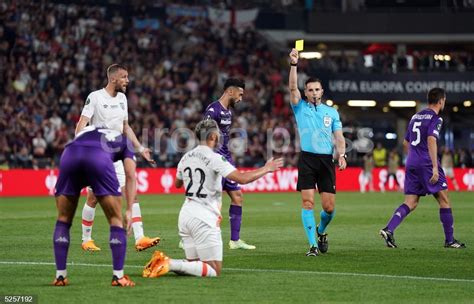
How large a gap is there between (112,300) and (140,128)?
29.5 m

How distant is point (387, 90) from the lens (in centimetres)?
4956

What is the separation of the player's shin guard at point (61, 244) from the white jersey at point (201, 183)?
1.51 m

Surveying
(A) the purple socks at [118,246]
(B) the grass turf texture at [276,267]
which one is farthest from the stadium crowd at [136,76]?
(A) the purple socks at [118,246]

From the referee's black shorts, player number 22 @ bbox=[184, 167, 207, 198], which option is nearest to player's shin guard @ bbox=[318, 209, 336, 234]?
the referee's black shorts

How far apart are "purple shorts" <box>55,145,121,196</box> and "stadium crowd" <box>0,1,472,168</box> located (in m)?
25.5

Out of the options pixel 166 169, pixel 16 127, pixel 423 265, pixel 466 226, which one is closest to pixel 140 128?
pixel 166 169

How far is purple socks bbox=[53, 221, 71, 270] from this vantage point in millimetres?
11609

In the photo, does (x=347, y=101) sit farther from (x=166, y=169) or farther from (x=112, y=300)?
(x=112, y=300)

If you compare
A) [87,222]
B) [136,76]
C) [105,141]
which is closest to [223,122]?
[87,222]

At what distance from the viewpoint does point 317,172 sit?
1590cm

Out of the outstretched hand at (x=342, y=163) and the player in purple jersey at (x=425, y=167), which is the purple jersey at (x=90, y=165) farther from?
the player in purple jersey at (x=425, y=167)

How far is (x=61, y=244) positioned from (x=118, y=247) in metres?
0.65
